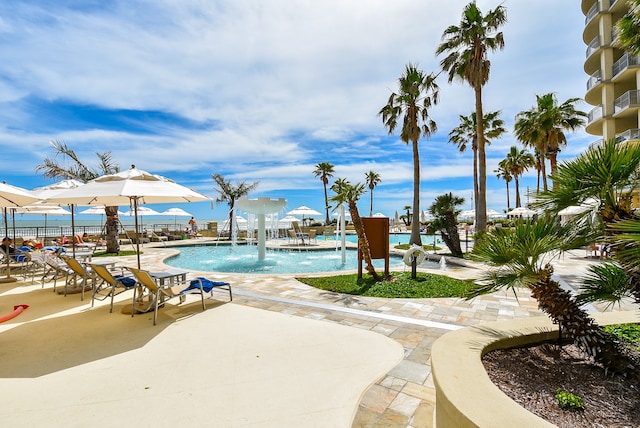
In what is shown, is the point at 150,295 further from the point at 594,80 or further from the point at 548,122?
the point at 594,80

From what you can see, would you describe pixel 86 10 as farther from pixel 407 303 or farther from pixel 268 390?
pixel 407 303

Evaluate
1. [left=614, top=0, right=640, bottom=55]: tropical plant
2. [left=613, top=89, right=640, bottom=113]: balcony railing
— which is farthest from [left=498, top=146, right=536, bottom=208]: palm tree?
[left=614, top=0, right=640, bottom=55]: tropical plant

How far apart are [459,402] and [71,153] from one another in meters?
20.8

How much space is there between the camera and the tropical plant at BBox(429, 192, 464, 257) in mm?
15539

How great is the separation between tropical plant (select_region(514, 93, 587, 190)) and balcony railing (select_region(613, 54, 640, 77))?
2.72 m

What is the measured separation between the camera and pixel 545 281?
2.53 m

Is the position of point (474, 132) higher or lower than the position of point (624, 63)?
lower

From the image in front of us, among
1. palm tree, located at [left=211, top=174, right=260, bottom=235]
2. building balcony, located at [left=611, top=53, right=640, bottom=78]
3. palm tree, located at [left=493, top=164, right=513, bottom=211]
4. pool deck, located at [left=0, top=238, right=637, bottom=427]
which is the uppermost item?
building balcony, located at [left=611, top=53, right=640, bottom=78]

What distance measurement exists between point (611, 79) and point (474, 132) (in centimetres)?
949

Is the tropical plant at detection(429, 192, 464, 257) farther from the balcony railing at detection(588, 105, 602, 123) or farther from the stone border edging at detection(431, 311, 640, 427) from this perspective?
the balcony railing at detection(588, 105, 602, 123)

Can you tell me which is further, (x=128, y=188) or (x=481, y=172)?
(x=481, y=172)

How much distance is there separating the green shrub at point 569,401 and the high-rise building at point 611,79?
2653cm

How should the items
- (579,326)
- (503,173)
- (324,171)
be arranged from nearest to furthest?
(579,326)
(324,171)
(503,173)

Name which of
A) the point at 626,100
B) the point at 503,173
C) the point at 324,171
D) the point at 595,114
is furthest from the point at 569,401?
the point at 503,173
